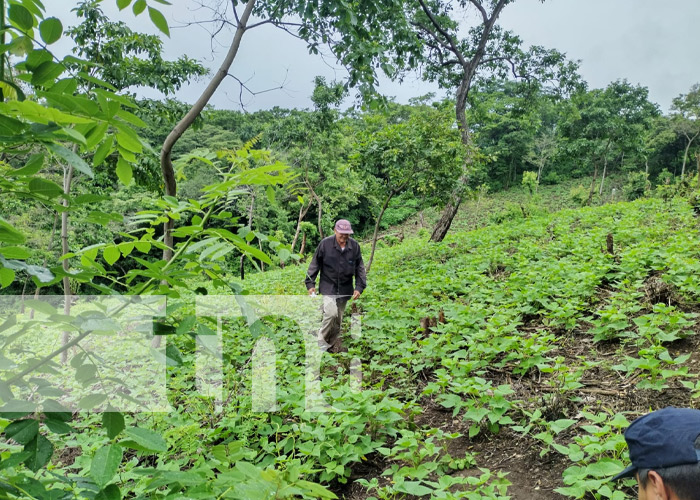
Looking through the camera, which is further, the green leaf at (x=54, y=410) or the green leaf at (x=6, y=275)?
the green leaf at (x=54, y=410)

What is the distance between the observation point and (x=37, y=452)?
0.83 metres

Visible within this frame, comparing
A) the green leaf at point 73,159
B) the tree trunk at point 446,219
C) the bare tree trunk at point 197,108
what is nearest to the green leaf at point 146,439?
the green leaf at point 73,159

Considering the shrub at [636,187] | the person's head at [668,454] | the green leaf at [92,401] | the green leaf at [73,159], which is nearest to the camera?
the green leaf at [73,159]

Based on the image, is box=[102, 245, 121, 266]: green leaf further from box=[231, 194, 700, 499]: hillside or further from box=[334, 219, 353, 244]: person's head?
box=[334, 219, 353, 244]: person's head

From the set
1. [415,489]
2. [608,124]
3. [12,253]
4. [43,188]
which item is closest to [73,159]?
[43,188]

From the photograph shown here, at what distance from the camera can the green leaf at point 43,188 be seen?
751mm

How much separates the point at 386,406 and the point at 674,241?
17.6ft

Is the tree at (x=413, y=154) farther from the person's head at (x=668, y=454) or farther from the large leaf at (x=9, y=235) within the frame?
the large leaf at (x=9, y=235)

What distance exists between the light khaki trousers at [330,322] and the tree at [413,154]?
361cm

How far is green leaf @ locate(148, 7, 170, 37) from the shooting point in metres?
0.80

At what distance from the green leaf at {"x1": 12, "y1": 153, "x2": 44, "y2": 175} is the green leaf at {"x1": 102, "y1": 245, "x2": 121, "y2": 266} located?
26 centimetres

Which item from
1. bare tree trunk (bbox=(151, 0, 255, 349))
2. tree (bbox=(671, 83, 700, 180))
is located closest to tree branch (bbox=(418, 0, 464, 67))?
bare tree trunk (bbox=(151, 0, 255, 349))

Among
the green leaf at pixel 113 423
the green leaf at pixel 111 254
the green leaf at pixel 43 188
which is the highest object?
the green leaf at pixel 43 188

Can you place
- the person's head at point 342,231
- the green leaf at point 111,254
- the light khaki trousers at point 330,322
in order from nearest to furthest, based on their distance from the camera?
the green leaf at point 111,254, the light khaki trousers at point 330,322, the person's head at point 342,231
